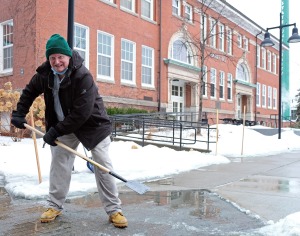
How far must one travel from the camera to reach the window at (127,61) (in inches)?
766

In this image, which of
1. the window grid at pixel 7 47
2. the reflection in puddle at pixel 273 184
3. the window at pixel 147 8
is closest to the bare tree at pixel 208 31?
the window at pixel 147 8

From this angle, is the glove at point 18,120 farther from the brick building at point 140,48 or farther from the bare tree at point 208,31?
the bare tree at point 208,31

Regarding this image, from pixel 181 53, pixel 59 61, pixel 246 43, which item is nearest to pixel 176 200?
pixel 59 61

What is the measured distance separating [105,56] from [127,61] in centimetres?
170

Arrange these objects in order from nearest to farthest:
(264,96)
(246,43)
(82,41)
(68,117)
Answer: (68,117), (82,41), (246,43), (264,96)

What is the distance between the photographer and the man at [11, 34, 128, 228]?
4.04 metres

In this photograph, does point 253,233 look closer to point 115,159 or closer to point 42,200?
point 42,200

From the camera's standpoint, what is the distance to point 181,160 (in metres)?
9.73

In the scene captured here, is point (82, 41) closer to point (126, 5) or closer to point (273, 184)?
point (126, 5)

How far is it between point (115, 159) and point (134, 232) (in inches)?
200

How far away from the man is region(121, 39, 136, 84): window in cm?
1490

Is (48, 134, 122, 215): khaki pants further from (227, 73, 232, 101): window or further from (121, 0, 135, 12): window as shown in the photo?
(227, 73, 232, 101): window

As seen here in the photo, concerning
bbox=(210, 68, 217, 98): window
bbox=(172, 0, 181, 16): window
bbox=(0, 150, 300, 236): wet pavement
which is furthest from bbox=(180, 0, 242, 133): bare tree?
bbox=(0, 150, 300, 236): wet pavement

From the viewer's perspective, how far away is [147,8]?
21.6m
